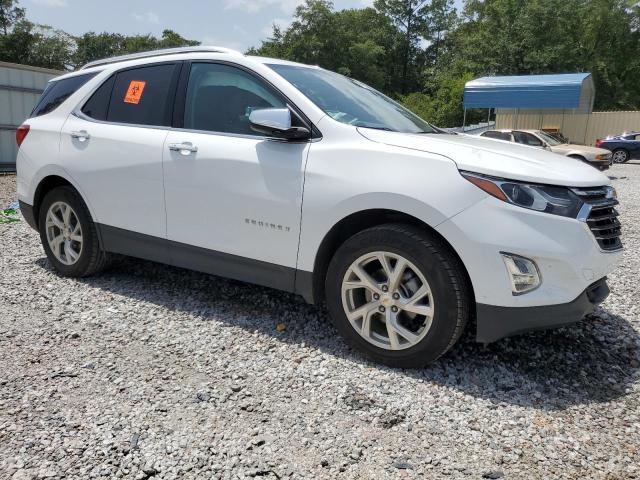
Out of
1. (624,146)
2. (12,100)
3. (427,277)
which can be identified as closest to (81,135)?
(427,277)

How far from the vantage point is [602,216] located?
2795 mm

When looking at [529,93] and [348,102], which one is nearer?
[348,102]

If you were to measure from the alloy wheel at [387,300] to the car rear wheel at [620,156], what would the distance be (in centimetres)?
2418

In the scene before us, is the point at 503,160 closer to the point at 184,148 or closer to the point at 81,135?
the point at 184,148

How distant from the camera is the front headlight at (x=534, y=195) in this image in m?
2.64

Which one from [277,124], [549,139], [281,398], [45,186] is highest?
[549,139]

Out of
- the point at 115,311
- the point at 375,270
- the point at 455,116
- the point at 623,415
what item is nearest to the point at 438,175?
the point at 375,270

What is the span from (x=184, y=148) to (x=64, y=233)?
1.65m

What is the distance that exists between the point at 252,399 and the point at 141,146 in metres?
2.09

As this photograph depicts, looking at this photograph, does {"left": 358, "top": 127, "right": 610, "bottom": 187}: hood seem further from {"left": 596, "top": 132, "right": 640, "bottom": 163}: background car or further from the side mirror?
{"left": 596, "top": 132, "right": 640, "bottom": 163}: background car

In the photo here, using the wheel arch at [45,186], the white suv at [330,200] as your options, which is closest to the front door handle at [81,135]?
the white suv at [330,200]

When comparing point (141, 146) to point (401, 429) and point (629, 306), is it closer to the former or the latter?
point (401, 429)

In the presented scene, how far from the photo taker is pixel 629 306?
409 centimetres

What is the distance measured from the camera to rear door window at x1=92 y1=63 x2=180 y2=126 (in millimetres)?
3875
